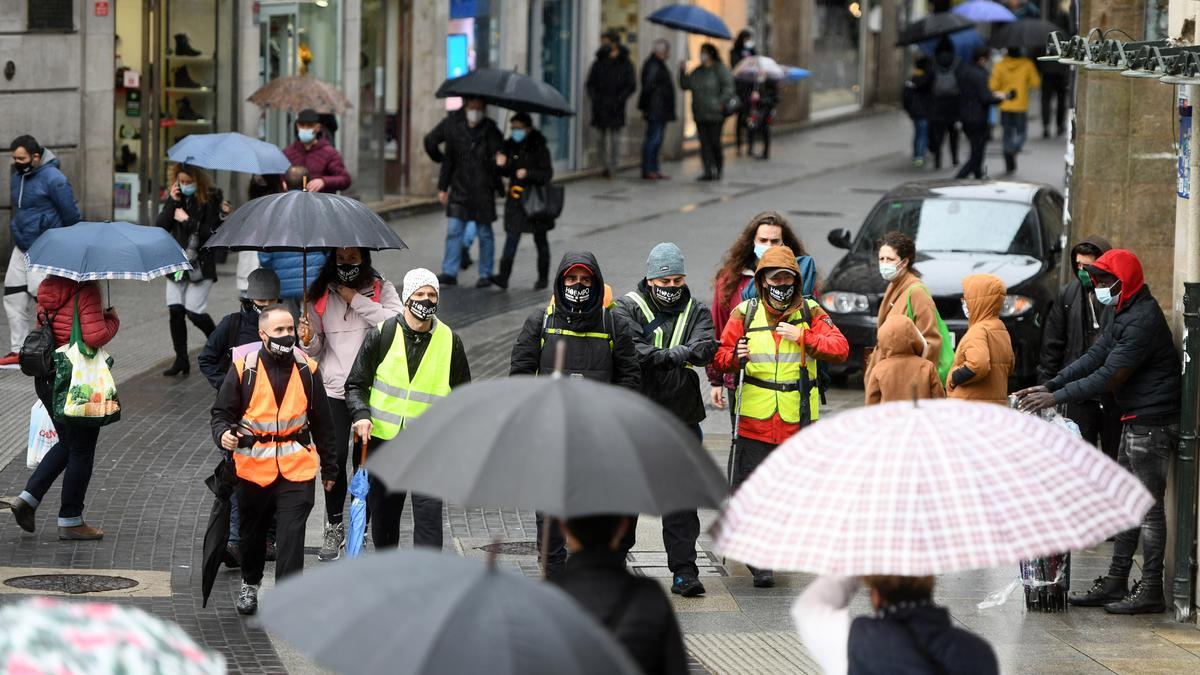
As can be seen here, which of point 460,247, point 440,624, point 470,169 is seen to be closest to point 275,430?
point 440,624

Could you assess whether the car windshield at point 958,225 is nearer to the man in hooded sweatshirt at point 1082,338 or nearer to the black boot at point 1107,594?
the man in hooded sweatshirt at point 1082,338

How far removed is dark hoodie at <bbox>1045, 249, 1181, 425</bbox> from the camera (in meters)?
9.70

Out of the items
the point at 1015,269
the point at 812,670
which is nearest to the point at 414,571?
the point at 812,670

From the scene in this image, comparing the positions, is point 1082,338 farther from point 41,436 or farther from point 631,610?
point 631,610

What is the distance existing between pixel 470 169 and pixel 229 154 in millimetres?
4665

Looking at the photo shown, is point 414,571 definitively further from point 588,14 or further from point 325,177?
point 588,14

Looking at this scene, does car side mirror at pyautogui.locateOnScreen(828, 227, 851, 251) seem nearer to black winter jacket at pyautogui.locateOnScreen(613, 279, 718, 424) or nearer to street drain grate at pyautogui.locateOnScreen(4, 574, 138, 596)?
black winter jacket at pyautogui.locateOnScreen(613, 279, 718, 424)

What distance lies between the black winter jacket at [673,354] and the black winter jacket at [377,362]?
900 millimetres

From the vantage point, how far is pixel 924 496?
15.8 ft

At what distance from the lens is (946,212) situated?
16938 millimetres

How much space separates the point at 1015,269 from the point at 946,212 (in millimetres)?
1241

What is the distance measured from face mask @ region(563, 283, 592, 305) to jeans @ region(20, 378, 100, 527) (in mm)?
2799

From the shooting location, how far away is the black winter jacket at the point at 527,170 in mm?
18906

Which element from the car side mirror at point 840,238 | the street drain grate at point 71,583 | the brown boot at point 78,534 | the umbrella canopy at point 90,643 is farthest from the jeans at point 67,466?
the car side mirror at point 840,238
